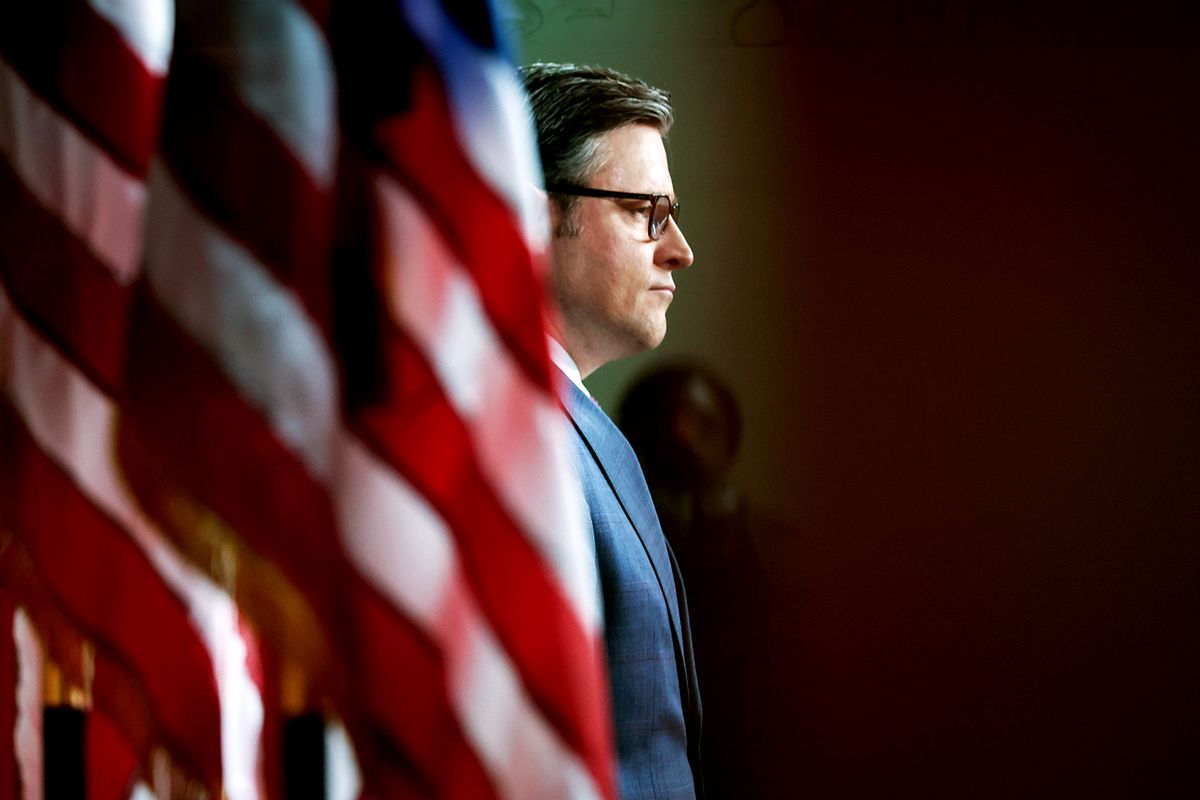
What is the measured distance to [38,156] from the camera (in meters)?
0.78

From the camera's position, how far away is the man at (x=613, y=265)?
99 centimetres

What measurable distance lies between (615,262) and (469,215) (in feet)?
1.47

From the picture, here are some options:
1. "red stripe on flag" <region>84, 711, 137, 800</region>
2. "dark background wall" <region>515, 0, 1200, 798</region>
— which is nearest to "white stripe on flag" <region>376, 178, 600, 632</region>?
"red stripe on flag" <region>84, 711, 137, 800</region>

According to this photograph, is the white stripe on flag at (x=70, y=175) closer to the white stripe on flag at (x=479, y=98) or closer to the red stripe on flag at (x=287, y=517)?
the red stripe on flag at (x=287, y=517)

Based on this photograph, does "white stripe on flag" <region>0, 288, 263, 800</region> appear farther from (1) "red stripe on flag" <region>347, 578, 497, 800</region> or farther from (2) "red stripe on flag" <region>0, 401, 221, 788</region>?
(1) "red stripe on flag" <region>347, 578, 497, 800</region>

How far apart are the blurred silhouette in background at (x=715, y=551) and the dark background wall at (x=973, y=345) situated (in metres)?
0.03

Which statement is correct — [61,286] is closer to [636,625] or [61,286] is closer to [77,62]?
[77,62]

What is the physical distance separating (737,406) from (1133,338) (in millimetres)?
715

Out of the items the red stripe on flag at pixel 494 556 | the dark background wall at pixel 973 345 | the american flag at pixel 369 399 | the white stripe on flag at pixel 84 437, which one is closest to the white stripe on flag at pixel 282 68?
the american flag at pixel 369 399

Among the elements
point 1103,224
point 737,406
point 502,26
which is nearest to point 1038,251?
point 1103,224

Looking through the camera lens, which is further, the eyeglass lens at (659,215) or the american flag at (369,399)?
the eyeglass lens at (659,215)

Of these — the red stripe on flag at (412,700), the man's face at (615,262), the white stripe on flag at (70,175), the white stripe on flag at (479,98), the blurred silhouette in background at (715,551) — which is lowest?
the blurred silhouette in background at (715,551)

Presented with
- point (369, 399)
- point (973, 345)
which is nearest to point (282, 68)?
point (369, 399)

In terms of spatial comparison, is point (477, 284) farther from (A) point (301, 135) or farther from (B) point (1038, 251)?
(B) point (1038, 251)
